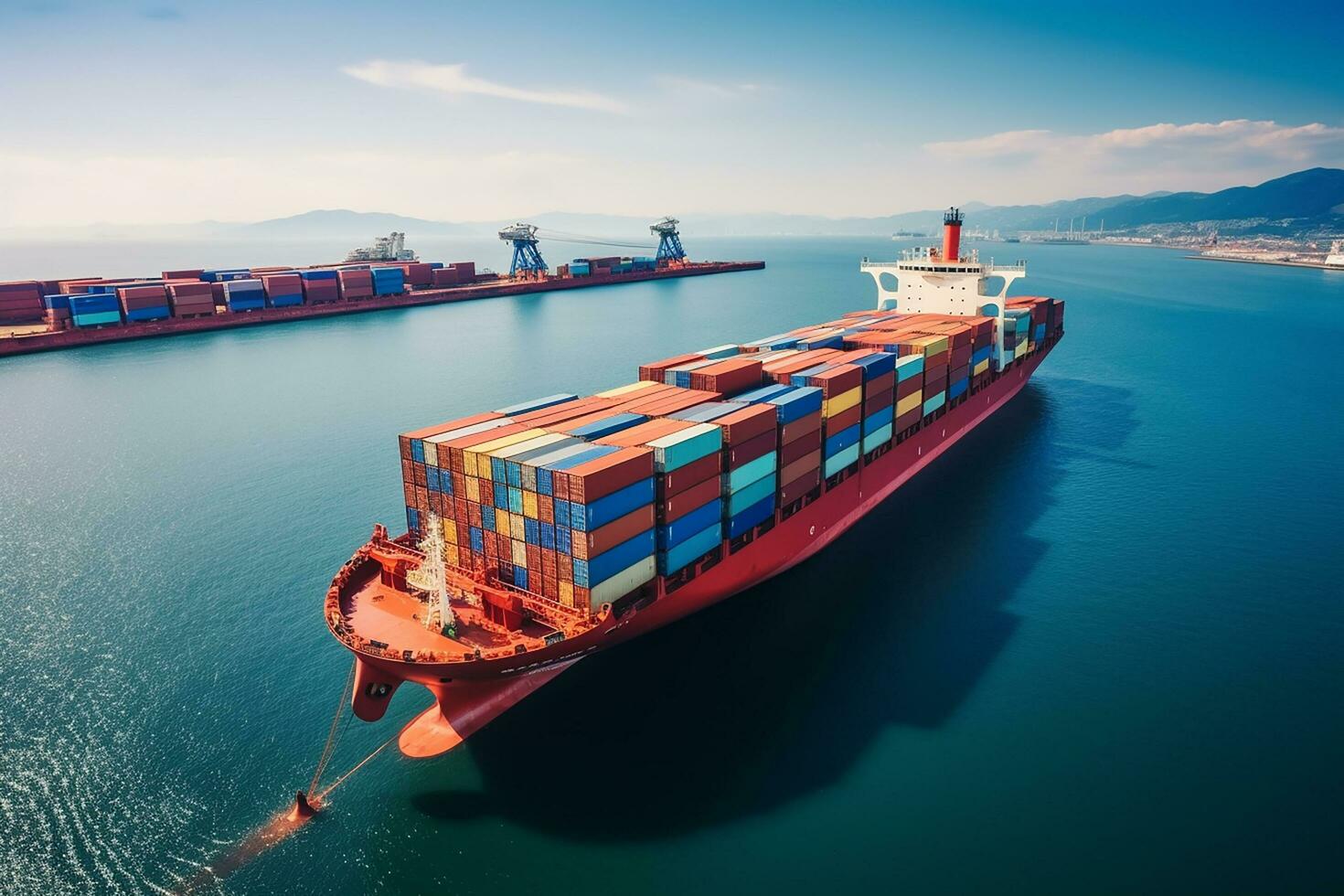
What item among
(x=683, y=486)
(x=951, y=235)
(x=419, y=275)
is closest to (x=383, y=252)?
(x=419, y=275)

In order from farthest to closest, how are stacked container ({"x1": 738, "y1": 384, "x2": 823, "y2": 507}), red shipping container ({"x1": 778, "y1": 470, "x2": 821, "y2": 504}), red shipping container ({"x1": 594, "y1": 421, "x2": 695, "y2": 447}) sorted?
red shipping container ({"x1": 778, "y1": 470, "x2": 821, "y2": 504})
stacked container ({"x1": 738, "y1": 384, "x2": 823, "y2": 507})
red shipping container ({"x1": 594, "y1": 421, "x2": 695, "y2": 447})

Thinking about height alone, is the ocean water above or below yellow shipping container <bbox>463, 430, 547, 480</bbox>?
below

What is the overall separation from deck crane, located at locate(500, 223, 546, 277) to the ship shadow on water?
104 m

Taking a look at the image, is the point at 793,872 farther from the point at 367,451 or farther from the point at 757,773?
the point at 367,451

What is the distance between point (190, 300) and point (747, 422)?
263ft

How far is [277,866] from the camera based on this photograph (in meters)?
15.5

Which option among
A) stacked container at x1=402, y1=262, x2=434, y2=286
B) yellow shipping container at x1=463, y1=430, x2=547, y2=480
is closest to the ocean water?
yellow shipping container at x1=463, y1=430, x2=547, y2=480

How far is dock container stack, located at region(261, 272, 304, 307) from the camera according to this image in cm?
8656

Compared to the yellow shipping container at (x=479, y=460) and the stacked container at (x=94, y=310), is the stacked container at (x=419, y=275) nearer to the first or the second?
the stacked container at (x=94, y=310)

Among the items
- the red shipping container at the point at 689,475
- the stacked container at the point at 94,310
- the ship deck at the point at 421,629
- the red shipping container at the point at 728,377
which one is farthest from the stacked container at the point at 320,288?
the red shipping container at the point at 689,475

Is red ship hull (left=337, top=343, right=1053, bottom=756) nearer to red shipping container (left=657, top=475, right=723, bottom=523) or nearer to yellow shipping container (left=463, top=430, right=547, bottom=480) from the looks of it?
red shipping container (left=657, top=475, right=723, bottom=523)

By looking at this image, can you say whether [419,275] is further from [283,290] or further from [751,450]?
[751,450]

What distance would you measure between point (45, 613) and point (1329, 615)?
43132 millimetres

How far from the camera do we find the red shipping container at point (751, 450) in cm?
2219
